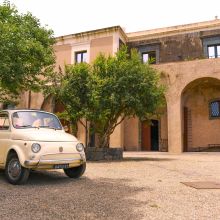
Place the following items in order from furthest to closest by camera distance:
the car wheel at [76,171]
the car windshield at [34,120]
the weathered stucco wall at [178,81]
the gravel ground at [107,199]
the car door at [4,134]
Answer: the weathered stucco wall at [178,81] → the car wheel at [76,171] → the car windshield at [34,120] → the car door at [4,134] → the gravel ground at [107,199]

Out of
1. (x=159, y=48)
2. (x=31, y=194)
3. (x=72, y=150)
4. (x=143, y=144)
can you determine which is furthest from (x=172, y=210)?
(x=159, y=48)

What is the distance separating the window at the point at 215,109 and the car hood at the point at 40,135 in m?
15.6

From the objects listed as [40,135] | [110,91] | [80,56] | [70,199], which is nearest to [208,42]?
[80,56]

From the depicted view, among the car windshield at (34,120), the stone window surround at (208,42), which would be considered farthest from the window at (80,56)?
the car windshield at (34,120)

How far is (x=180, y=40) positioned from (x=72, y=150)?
1718 cm

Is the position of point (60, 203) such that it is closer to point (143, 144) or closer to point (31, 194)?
point (31, 194)

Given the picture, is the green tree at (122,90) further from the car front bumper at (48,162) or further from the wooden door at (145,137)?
the wooden door at (145,137)

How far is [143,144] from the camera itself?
21.2 meters

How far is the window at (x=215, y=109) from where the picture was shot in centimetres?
2002

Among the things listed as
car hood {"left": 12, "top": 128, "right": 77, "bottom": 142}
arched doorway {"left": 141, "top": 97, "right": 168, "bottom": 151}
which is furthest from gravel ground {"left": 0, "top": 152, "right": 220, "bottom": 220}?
arched doorway {"left": 141, "top": 97, "right": 168, "bottom": 151}

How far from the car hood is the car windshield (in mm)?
274

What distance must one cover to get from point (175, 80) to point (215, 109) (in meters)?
4.32

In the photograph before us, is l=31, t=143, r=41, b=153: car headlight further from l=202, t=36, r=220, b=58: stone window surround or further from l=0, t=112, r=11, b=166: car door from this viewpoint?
A: l=202, t=36, r=220, b=58: stone window surround

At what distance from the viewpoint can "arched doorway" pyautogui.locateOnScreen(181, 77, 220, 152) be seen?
1973cm
